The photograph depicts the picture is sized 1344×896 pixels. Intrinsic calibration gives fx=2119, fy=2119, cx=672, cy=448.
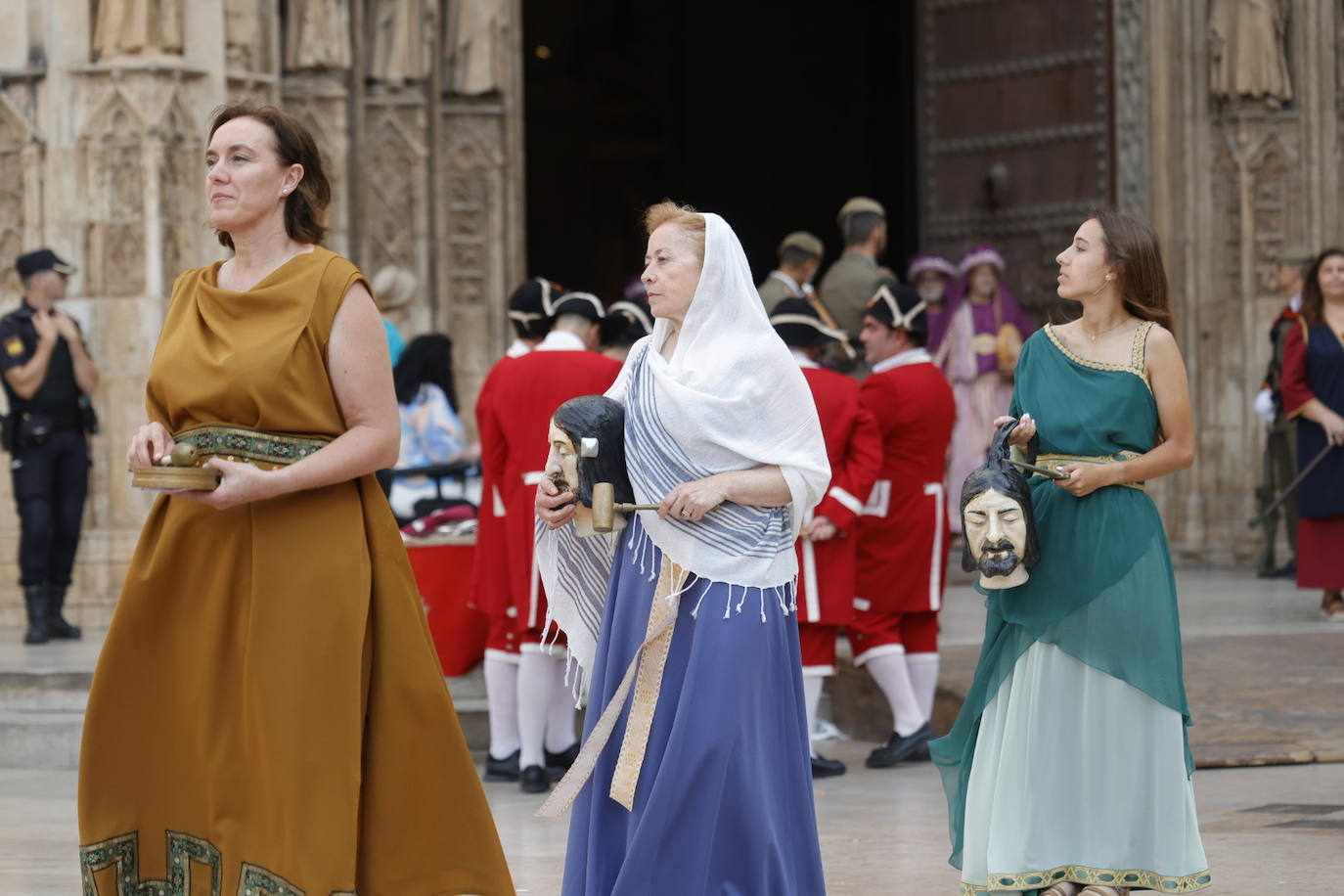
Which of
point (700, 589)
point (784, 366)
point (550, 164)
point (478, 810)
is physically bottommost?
point (478, 810)

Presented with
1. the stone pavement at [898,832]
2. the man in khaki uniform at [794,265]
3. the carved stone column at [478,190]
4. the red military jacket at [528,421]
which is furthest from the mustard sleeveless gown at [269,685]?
the carved stone column at [478,190]

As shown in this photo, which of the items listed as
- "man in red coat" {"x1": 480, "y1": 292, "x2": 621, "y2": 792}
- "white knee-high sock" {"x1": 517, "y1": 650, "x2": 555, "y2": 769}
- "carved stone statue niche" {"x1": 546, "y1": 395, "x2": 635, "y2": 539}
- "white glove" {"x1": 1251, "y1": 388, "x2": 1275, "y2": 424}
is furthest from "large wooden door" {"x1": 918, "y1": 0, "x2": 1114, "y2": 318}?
"carved stone statue niche" {"x1": 546, "y1": 395, "x2": 635, "y2": 539}

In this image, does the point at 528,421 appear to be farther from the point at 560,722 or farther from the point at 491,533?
the point at 560,722

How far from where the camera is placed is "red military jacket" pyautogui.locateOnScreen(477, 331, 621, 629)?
8.12 metres

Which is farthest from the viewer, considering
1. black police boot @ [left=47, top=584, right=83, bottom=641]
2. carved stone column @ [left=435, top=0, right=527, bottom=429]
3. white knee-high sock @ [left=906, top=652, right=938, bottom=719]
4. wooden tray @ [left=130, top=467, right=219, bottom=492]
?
carved stone column @ [left=435, top=0, right=527, bottom=429]

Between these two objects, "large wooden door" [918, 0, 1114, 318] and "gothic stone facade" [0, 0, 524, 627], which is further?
"large wooden door" [918, 0, 1114, 318]

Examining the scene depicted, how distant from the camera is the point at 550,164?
74.1ft

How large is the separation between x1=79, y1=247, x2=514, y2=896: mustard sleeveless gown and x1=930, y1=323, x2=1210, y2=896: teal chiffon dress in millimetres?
1548

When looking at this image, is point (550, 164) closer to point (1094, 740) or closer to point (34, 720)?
point (34, 720)

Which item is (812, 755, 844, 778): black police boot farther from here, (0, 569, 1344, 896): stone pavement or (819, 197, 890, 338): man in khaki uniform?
(819, 197, 890, 338): man in khaki uniform

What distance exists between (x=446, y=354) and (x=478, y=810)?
6176 mm

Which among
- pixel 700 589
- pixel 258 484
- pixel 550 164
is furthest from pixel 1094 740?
pixel 550 164

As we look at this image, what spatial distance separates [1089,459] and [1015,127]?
10012mm

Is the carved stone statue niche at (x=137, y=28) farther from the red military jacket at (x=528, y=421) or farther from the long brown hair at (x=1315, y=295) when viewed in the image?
the long brown hair at (x=1315, y=295)
